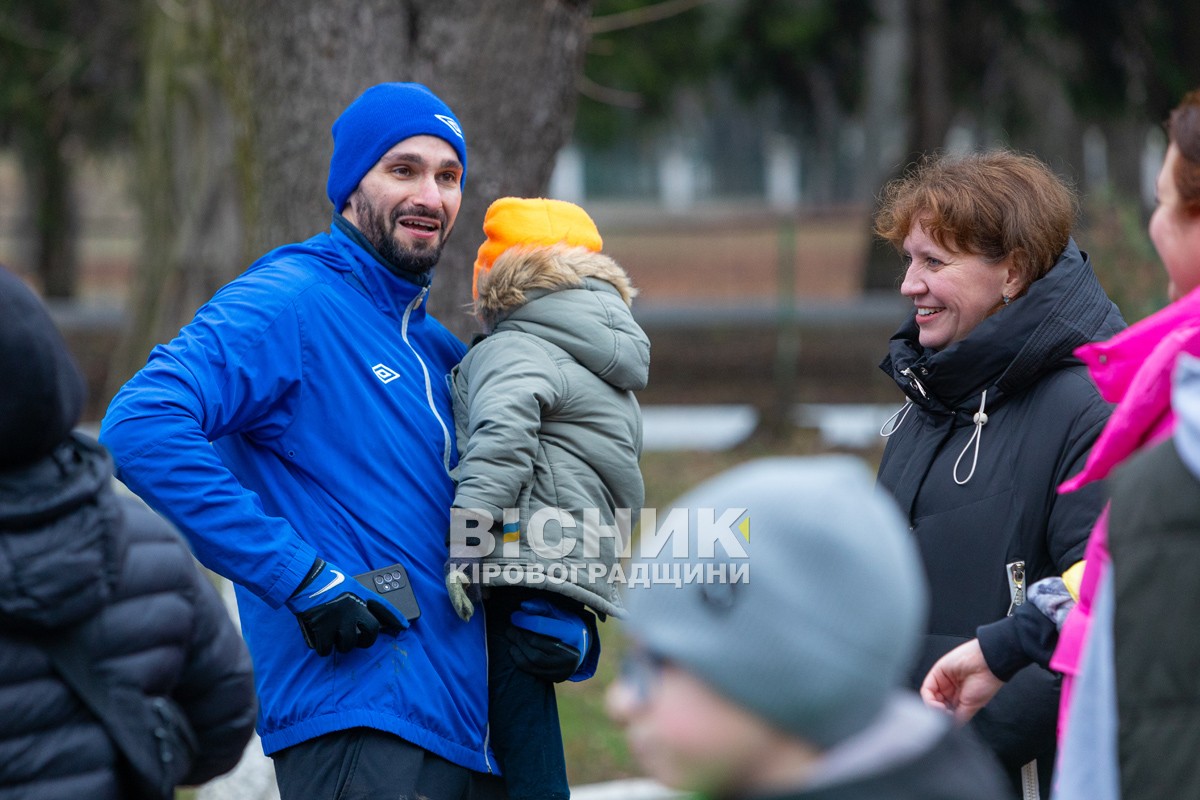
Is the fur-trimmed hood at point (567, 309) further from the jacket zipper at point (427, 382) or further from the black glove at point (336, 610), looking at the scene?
the black glove at point (336, 610)

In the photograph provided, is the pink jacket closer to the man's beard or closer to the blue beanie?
the man's beard

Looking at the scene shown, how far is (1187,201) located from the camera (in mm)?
2029

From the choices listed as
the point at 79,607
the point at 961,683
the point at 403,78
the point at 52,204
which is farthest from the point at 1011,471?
the point at 52,204

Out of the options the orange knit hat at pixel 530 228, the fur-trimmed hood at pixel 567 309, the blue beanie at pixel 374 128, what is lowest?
the fur-trimmed hood at pixel 567 309

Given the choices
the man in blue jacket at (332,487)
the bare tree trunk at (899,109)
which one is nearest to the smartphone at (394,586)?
the man in blue jacket at (332,487)

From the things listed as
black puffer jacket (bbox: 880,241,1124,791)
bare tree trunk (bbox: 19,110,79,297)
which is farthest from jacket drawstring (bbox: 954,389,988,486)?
bare tree trunk (bbox: 19,110,79,297)

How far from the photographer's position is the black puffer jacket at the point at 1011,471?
269 cm

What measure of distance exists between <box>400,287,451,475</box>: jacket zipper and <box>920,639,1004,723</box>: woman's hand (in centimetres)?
112

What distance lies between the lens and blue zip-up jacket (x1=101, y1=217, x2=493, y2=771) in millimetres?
2770

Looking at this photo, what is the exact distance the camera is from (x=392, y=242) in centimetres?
314

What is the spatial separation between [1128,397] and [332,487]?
63.9 inches

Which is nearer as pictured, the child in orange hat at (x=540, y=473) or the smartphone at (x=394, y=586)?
the smartphone at (x=394, y=586)

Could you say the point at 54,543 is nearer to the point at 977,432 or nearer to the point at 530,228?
the point at 530,228

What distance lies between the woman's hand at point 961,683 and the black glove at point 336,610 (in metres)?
1.09
